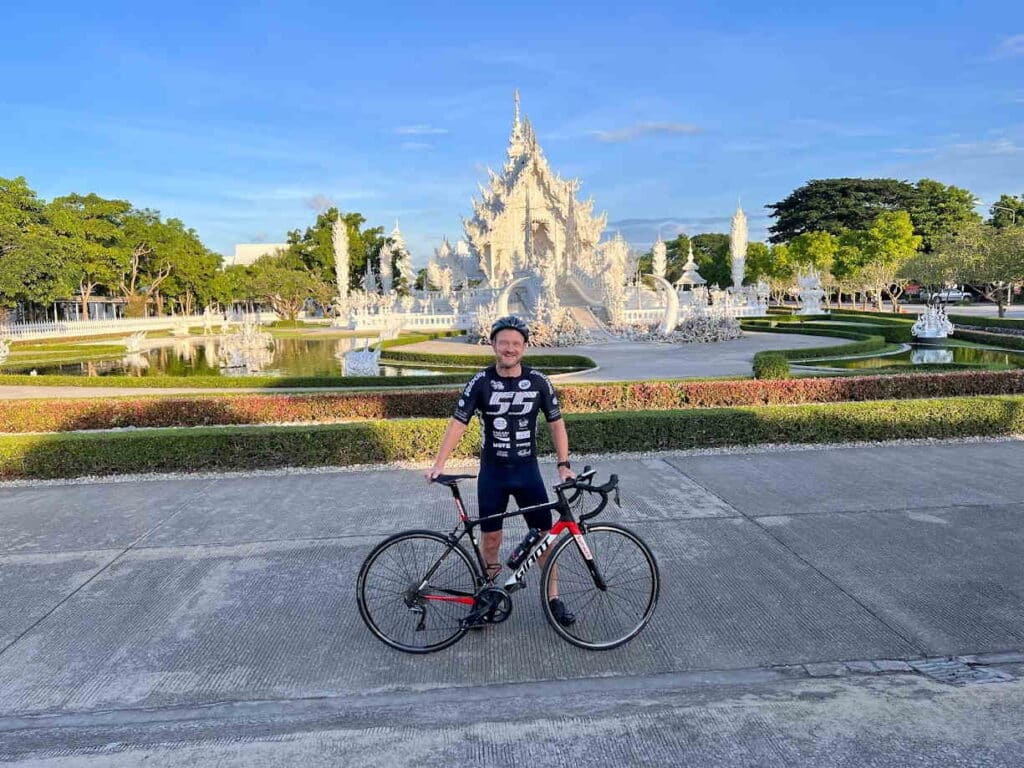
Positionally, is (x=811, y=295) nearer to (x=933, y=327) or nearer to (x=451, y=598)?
(x=933, y=327)

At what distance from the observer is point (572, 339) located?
3133 cm

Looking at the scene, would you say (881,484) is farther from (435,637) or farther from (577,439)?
(435,637)

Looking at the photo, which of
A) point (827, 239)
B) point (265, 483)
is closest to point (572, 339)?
point (265, 483)

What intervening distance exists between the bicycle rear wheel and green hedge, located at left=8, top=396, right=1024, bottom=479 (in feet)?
17.0

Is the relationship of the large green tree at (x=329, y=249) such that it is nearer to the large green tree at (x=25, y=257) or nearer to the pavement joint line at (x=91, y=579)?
the large green tree at (x=25, y=257)

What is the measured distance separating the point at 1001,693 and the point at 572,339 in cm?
2781

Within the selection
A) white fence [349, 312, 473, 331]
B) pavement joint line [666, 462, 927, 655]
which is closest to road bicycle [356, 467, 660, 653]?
pavement joint line [666, 462, 927, 655]

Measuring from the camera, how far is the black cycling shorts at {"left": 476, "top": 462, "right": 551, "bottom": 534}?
4516mm

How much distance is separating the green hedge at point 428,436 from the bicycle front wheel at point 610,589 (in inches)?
212

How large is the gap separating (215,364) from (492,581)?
24176mm

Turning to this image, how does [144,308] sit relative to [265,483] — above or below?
above

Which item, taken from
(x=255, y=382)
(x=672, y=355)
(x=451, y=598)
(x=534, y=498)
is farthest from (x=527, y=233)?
(x=451, y=598)

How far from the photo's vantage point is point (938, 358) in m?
23.2

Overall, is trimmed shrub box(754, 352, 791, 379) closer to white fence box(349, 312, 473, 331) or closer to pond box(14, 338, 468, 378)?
pond box(14, 338, 468, 378)
